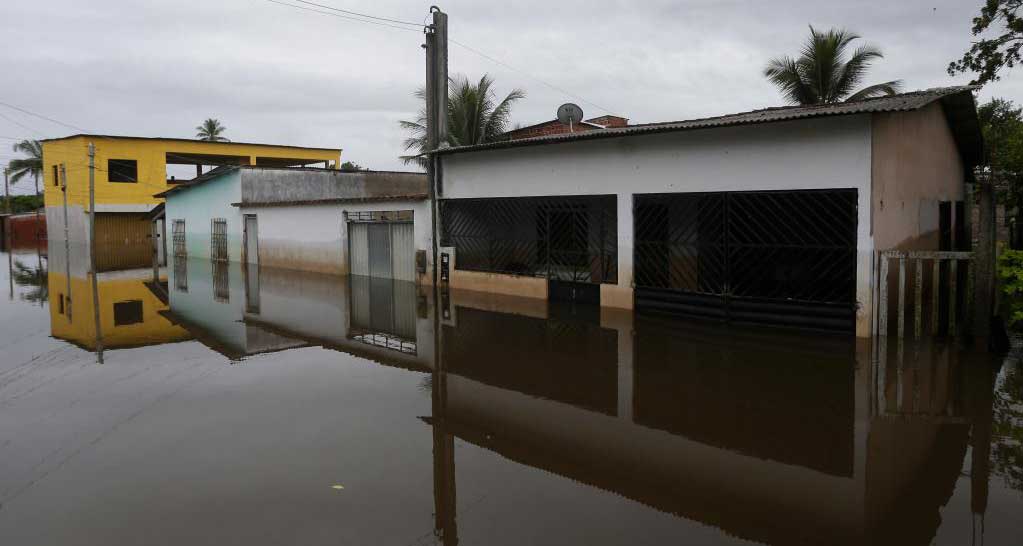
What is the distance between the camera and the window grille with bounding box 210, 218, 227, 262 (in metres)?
27.5

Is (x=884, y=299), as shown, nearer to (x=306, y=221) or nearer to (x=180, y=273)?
(x=306, y=221)

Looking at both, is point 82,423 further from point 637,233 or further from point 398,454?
point 637,233

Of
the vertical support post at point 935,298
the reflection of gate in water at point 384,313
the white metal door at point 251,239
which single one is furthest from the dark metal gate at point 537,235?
the white metal door at point 251,239

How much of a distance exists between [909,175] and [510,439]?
9.19 m

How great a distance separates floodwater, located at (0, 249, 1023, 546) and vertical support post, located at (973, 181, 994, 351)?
0.66 meters

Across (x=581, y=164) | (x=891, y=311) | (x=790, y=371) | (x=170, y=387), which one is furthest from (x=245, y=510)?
(x=581, y=164)

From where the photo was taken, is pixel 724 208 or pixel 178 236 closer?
pixel 724 208

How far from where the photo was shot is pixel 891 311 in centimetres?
1044

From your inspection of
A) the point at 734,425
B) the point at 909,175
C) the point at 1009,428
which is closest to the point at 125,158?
the point at 909,175

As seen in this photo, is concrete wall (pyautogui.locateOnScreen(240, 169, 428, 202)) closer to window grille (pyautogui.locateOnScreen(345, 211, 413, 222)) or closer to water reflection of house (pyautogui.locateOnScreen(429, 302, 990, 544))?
window grille (pyautogui.locateOnScreen(345, 211, 413, 222))

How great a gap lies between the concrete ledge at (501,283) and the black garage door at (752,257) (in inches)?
100

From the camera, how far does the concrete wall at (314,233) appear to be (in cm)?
1797

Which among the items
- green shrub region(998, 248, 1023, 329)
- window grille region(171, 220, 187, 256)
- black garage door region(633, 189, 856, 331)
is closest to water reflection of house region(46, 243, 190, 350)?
window grille region(171, 220, 187, 256)

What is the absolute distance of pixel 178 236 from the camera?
31.6m
